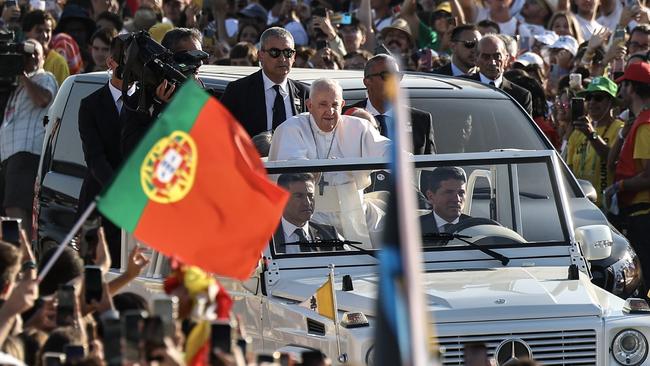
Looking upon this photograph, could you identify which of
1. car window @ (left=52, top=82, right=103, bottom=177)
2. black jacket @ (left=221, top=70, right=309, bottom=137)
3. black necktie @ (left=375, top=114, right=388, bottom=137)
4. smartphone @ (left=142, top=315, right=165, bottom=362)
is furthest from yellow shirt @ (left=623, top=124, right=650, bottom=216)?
smartphone @ (left=142, top=315, right=165, bottom=362)

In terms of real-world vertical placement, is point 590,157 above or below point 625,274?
above

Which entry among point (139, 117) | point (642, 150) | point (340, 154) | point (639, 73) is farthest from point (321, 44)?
point (340, 154)

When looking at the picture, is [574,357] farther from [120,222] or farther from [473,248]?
[120,222]

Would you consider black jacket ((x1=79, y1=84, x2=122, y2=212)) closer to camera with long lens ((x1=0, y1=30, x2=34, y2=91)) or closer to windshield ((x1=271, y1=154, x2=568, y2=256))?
camera with long lens ((x1=0, y1=30, x2=34, y2=91))

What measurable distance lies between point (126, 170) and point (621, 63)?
344 inches

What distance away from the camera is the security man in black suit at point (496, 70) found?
42.1 feet

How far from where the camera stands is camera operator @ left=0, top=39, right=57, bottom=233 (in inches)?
535

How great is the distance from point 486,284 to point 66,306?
2.90m

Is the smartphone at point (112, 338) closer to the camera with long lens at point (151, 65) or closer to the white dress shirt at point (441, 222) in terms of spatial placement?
the white dress shirt at point (441, 222)

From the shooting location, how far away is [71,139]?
1167cm

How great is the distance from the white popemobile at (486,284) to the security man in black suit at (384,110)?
1.21 m

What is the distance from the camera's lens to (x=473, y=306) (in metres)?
7.99

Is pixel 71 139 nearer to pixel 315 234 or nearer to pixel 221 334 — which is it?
pixel 315 234

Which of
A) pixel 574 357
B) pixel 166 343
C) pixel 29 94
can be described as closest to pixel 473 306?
pixel 574 357
